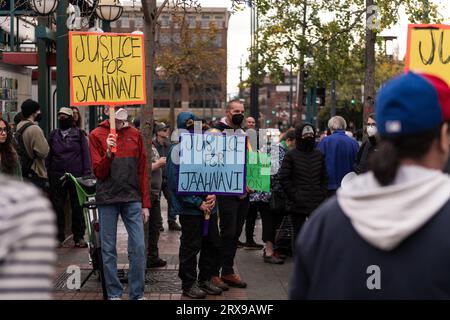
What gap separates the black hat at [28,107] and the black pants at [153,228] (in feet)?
6.06

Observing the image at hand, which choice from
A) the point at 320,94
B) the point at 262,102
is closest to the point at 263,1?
the point at 320,94

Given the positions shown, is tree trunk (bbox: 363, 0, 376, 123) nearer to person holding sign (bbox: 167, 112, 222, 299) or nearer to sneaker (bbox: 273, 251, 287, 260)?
sneaker (bbox: 273, 251, 287, 260)

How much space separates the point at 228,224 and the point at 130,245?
1.34m

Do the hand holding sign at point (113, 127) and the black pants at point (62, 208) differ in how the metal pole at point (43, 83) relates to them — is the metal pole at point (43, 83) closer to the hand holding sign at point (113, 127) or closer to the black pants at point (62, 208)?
the black pants at point (62, 208)

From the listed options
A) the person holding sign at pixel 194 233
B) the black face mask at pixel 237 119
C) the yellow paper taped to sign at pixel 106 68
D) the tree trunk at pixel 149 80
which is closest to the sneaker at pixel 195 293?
the person holding sign at pixel 194 233

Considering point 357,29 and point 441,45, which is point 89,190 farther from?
point 357,29

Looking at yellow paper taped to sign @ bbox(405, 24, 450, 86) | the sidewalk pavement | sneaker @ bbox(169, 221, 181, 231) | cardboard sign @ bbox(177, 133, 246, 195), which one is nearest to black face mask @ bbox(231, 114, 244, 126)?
cardboard sign @ bbox(177, 133, 246, 195)

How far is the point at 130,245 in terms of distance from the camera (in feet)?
22.0

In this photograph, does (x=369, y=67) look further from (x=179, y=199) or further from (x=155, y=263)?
(x=179, y=199)

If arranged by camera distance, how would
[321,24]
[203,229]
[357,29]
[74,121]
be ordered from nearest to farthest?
[203,229], [74,121], [357,29], [321,24]

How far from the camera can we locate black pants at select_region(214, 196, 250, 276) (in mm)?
7695

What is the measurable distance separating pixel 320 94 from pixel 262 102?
12445 cm

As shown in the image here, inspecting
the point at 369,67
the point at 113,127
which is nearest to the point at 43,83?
the point at 369,67
